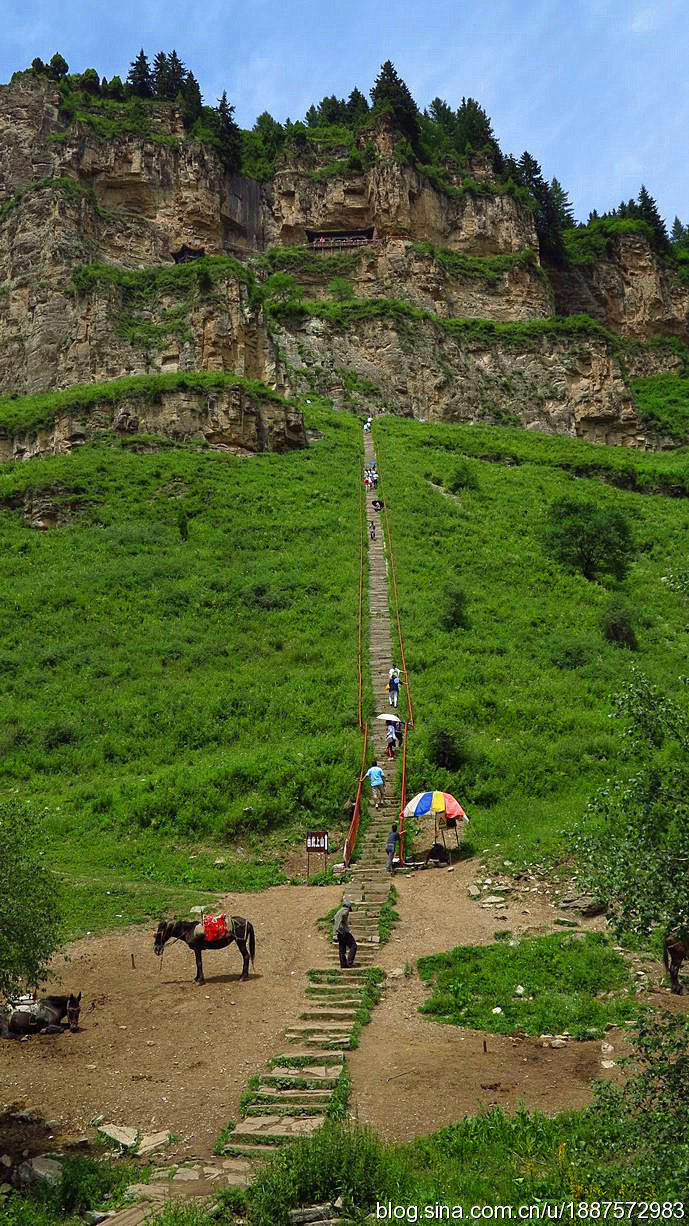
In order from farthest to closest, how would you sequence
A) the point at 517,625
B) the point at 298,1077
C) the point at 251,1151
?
the point at 517,625
the point at 298,1077
the point at 251,1151

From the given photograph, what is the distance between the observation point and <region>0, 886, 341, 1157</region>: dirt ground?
8.80 m

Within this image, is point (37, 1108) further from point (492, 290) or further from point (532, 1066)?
point (492, 290)

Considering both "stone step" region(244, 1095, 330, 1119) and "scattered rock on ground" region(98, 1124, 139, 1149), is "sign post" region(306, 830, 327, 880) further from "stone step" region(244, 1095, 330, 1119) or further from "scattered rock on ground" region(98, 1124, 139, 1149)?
"scattered rock on ground" region(98, 1124, 139, 1149)

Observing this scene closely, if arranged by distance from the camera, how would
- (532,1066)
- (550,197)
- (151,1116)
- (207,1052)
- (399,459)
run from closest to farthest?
(151,1116) → (532,1066) → (207,1052) → (399,459) → (550,197)

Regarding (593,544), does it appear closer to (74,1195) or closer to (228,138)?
(74,1195)

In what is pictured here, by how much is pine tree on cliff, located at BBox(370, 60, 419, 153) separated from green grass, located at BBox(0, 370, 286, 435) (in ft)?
153

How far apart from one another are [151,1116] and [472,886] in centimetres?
825

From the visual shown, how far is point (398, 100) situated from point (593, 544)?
212 ft

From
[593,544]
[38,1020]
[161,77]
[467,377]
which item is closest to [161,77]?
[161,77]

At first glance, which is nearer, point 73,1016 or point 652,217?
point 73,1016

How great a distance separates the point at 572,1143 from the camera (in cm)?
732

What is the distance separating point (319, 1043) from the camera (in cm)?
1019

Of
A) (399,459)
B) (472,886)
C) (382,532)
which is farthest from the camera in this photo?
(399,459)

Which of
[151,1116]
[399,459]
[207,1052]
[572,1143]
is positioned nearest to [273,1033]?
[207,1052]
